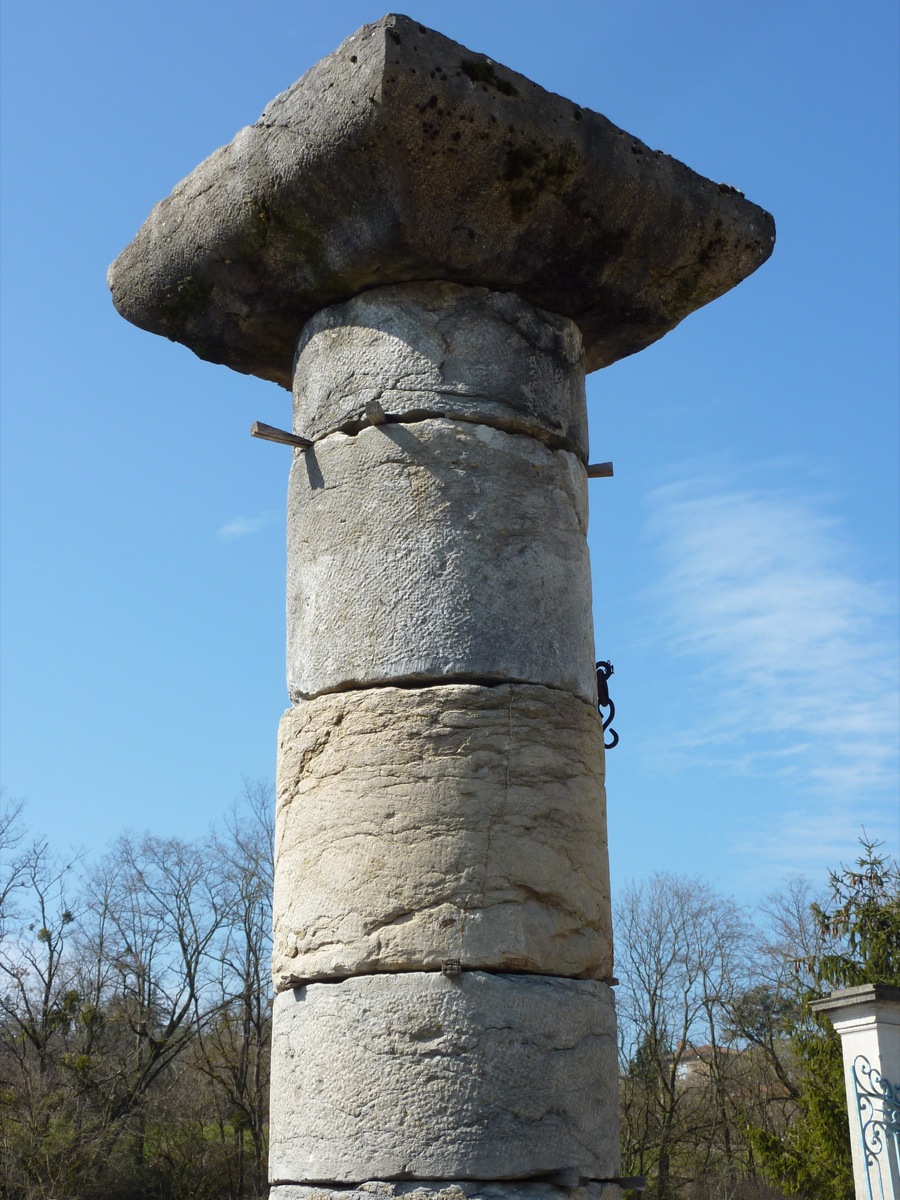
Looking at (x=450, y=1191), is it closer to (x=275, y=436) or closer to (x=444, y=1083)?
(x=444, y=1083)

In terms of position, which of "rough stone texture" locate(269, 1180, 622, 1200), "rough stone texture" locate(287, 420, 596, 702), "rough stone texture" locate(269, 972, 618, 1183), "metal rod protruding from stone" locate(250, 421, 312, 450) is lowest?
"rough stone texture" locate(269, 1180, 622, 1200)

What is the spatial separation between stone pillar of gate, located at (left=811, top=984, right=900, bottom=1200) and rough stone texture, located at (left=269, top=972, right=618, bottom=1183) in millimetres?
4638

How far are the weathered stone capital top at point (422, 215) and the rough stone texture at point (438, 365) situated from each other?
0.08 metres

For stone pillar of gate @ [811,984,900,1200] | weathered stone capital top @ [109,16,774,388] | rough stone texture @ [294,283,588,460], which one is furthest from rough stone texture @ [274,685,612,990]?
stone pillar of gate @ [811,984,900,1200]

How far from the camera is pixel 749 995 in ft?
72.3

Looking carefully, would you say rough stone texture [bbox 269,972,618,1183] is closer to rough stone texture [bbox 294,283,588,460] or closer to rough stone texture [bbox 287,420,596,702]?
rough stone texture [bbox 287,420,596,702]

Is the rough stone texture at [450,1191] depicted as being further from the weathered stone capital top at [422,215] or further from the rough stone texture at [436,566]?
the weathered stone capital top at [422,215]

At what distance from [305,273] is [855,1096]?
239 inches

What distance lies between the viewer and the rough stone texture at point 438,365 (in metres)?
3.60

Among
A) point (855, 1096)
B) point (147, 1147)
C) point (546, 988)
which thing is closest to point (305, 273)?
point (546, 988)

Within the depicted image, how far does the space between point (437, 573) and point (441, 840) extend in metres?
0.73

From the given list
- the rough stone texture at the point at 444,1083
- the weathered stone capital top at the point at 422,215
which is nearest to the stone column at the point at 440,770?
the rough stone texture at the point at 444,1083

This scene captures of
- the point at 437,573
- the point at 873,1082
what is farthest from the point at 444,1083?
the point at 873,1082

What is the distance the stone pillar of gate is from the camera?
7023 millimetres
